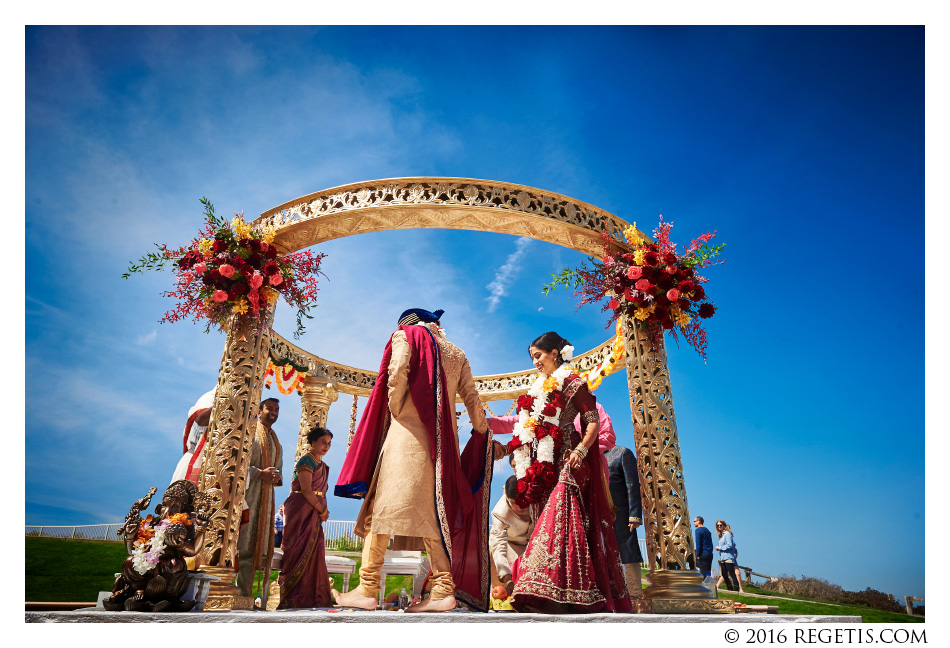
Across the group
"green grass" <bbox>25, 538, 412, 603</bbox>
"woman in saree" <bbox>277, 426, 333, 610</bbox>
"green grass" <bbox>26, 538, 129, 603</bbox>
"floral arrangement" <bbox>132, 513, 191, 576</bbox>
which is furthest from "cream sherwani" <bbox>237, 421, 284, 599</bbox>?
"green grass" <bbox>26, 538, 129, 603</bbox>

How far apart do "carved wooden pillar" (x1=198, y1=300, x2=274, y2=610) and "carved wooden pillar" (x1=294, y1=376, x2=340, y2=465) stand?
4.81 meters

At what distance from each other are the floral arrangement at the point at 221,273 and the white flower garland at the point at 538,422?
2.96 m

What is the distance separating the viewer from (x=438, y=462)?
4676mm

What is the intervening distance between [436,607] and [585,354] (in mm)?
6384

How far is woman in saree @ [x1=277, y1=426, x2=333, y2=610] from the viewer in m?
6.07

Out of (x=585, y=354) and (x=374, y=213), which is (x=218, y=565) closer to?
(x=374, y=213)

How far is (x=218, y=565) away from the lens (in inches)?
208

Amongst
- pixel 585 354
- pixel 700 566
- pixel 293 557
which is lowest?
pixel 700 566

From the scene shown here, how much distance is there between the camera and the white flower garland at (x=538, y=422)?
16.6 ft

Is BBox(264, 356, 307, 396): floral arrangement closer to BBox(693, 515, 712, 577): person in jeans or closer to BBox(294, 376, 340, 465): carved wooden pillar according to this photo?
BBox(294, 376, 340, 465): carved wooden pillar

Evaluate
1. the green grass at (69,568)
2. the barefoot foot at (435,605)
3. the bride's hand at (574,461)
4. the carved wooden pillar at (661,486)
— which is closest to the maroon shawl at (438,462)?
the barefoot foot at (435,605)

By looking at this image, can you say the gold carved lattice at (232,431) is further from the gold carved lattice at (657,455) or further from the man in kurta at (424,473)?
the gold carved lattice at (657,455)
